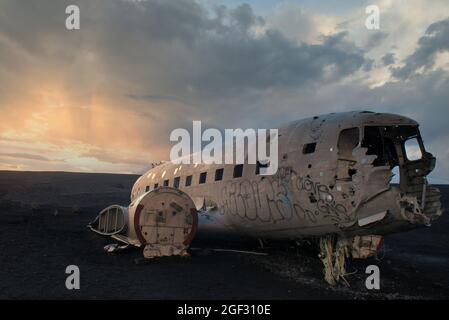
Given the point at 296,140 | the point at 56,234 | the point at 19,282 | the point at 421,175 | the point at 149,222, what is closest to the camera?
the point at 19,282

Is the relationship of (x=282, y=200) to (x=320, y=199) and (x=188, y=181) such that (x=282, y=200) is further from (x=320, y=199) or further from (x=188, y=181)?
(x=188, y=181)

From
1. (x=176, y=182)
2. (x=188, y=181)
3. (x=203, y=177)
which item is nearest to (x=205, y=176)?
(x=203, y=177)

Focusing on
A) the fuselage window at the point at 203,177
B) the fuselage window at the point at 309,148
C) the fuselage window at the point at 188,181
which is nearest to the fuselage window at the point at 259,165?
the fuselage window at the point at 309,148

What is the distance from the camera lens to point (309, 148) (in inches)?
461

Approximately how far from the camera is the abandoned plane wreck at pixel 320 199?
9.95 metres

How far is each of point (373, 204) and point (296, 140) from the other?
3.49 m

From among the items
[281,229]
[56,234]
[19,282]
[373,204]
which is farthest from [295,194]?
[56,234]

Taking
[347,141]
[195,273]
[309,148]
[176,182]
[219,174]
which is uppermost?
[347,141]

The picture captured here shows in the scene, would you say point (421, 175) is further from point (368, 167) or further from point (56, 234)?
point (56, 234)

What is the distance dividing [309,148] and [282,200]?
1875 millimetres

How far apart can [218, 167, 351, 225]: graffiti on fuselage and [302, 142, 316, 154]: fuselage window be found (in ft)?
2.42

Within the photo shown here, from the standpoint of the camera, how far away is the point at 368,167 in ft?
32.5

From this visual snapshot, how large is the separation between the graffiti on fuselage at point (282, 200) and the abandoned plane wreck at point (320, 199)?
31mm
